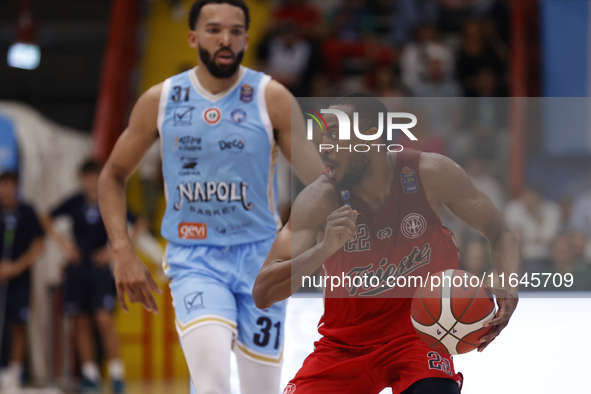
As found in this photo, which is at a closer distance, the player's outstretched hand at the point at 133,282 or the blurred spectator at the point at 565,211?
the player's outstretched hand at the point at 133,282

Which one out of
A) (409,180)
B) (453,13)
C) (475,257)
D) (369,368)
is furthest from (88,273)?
(453,13)

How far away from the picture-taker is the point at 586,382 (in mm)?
4676

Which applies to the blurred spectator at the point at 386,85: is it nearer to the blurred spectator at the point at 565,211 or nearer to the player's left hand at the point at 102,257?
the blurred spectator at the point at 565,211

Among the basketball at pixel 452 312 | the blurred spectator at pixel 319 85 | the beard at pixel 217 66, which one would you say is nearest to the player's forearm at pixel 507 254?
the basketball at pixel 452 312

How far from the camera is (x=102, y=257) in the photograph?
26.6ft

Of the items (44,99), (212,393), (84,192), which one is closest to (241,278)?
(212,393)

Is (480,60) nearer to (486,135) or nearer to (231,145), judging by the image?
(486,135)

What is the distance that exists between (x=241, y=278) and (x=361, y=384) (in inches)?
32.2

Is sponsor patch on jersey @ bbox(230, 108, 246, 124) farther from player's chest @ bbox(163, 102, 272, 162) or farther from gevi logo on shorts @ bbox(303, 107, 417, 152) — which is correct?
gevi logo on shorts @ bbox(303, 107, 417, 152)

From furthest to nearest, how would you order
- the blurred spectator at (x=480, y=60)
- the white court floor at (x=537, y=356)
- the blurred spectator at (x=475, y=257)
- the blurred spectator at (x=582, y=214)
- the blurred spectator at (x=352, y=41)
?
the blurred spectator at (x=352, y=41) < the blurred spectator at (x=480, y=60) < the blurred spectator at (x=582, y=214) < the blurred spectator at (x=475, y=257) < the white court floor at (x=537, y=356)

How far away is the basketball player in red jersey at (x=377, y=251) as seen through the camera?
10.8ft

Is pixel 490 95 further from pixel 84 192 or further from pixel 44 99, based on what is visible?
pixel 44 99

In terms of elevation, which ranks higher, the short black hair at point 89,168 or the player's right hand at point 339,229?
the short black hair at point 89,168

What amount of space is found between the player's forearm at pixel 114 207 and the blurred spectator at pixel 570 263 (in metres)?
2.37
